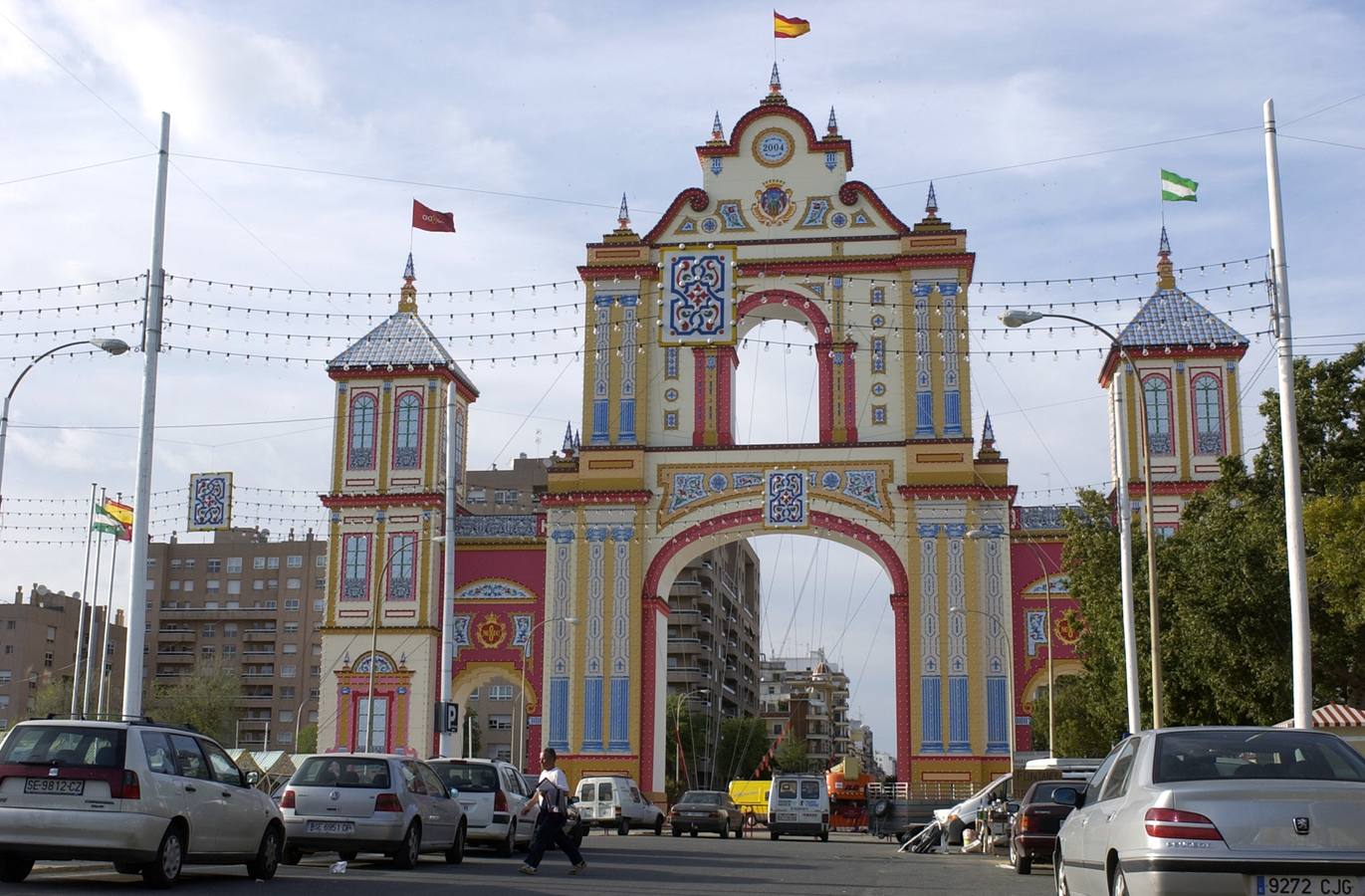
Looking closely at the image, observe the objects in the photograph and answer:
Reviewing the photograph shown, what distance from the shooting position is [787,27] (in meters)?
48.9

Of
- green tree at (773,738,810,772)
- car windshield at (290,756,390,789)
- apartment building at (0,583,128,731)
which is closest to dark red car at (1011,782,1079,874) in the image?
car windshield at (290,756,390,789)

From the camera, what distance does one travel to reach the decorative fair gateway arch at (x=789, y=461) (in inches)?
1919

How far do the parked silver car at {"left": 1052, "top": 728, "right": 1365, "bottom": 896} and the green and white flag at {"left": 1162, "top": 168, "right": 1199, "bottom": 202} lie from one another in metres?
21.3

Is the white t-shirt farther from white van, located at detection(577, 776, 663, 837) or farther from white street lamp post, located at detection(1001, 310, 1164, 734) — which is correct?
white van, located at detection(577, 776, 663, 837)

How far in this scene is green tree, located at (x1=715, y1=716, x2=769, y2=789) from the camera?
10281 centimetres

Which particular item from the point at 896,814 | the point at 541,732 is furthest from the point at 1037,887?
the point at 541,732

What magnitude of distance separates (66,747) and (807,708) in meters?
141

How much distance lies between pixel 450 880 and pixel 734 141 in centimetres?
3657

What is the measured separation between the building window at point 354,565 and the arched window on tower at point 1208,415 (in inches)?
1001

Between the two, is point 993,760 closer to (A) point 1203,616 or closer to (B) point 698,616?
(A) point 1203,616

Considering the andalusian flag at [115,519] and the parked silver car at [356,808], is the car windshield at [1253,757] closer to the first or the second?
the parked silver car at [356,808]

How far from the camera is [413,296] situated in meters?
56.1

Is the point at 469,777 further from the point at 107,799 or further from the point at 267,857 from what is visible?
the point at 107,799

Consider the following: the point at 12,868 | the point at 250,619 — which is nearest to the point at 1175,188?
the point at 12,868
